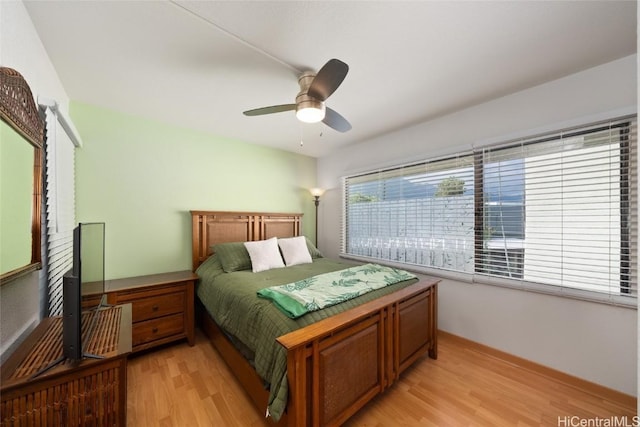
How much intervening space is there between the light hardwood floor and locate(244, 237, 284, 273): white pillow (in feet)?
3.07

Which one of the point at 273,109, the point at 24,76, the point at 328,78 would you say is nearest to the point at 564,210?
the point at 328,78

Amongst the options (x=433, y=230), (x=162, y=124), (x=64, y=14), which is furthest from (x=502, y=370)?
(x=162, y=124)

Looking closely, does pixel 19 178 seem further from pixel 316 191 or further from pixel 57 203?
pixel 316 191

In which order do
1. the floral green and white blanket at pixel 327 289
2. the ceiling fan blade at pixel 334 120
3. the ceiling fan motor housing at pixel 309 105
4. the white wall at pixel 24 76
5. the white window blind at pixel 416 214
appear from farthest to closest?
the white window blind at pixel 416 214 < the ceiling fan blade at pixel 334 120 < the ceiling fan motor housing at pixel 309 105 < the floral green and white blanket at pixel 327 289 < the white wall at pixel 24 76

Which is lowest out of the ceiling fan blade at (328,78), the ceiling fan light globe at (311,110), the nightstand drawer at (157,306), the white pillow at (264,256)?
the nightstand drawer at (157,306)

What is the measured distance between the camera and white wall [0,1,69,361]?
104 centimetres

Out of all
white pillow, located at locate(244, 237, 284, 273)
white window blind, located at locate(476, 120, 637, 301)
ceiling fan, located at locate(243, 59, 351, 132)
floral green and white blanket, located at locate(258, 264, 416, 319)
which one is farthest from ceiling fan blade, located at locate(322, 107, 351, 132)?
white pillow, located at locate(244, 237, 284, 273)

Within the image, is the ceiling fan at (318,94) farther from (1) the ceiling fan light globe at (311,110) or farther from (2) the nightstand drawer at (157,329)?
(2) the nightstand drawer at (157,329)

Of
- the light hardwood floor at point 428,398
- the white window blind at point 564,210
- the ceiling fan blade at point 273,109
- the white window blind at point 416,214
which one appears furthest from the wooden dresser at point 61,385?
the white window blind at point 564,210

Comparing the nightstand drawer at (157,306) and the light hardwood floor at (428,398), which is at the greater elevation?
the nightstand drawer at (157,306)

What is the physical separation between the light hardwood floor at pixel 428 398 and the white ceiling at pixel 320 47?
240cm

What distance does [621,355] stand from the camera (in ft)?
5.44

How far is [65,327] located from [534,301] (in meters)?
3.11

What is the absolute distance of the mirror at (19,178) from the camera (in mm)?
992
